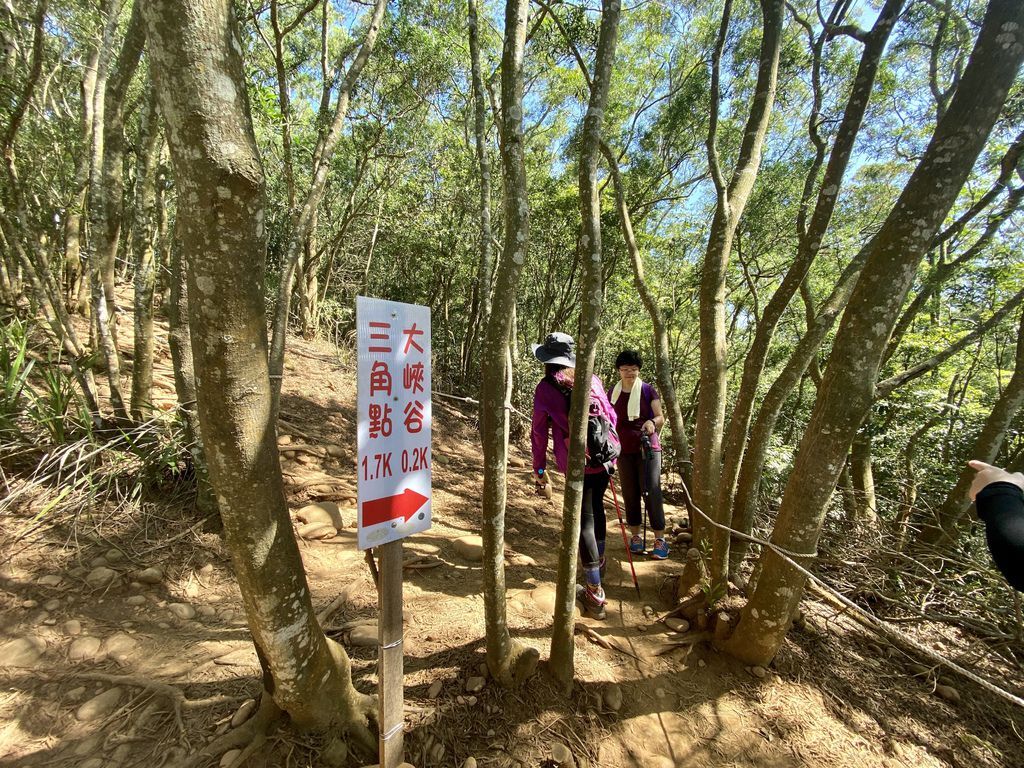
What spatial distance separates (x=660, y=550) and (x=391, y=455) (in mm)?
3534

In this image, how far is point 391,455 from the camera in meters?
1.67

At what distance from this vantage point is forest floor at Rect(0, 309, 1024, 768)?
208 centimetres

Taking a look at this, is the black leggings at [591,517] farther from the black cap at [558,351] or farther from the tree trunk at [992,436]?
the tree trunk at [992,436]

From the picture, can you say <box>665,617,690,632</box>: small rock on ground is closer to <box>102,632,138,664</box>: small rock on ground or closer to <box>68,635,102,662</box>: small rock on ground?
<box>102,632,138,664</box>: small rock on ground

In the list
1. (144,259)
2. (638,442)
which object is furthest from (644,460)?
(144,259)

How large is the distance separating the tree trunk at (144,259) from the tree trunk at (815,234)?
4.88 m

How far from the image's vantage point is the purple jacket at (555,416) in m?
3.17

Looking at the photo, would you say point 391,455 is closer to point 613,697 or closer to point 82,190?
point 613,697

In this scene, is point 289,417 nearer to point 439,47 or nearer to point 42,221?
point 42,221

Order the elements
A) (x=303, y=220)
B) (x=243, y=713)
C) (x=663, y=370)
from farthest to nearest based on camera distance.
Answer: (x=663, y=370)
(x=303, y=220)
(x=243, y=713)

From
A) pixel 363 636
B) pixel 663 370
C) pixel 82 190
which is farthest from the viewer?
pixel 82 190

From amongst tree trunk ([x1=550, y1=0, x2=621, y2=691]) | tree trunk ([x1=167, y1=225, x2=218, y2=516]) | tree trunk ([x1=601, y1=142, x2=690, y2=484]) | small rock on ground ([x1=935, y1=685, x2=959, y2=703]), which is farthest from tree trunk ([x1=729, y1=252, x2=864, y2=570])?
tree trunk ([x1=167, y1=225, x2=218, y2=516])

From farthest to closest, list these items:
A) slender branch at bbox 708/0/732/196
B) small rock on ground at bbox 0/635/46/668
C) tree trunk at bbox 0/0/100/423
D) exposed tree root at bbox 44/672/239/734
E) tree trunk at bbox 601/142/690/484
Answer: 1. tree trunk at bbox 601/142/690/484
2. slender branch at bbox 708/0/732/196
3. tree trunk at bbox 0/0/100/423
4. small rock on ground at bbox 0/635/46/668
5. exposed tree root at bbox 44/672/239/734

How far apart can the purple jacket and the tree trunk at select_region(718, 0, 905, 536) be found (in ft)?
3.17
